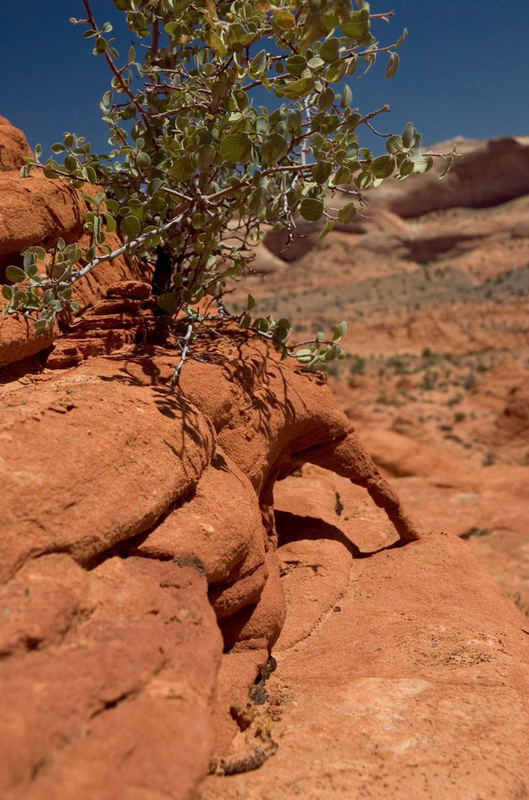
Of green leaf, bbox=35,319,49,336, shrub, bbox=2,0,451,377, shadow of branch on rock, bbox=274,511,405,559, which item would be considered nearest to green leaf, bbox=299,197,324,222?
shrub, bbox=2,0,451,377

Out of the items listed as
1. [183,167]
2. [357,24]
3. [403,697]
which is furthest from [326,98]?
[403,697]

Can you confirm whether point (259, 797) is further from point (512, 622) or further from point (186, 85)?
point (186, 85)

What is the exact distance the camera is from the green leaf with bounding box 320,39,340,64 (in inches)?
114

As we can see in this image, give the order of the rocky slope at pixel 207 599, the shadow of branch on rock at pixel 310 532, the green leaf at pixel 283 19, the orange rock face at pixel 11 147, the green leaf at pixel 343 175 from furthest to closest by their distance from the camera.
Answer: the shadow of branch on rock at pixel 310 532 → the orange rock face at pixel 11 147 → the green leaf at pixel 343 175 → the green leaf at pixel 283 19 → the rocky slope at pixel 207 599

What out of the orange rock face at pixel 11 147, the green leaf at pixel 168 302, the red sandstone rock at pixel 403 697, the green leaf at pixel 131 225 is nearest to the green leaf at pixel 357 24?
the green leaf at pixel 131 225

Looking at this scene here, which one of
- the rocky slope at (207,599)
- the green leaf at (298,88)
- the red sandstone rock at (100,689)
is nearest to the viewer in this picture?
the red sandstone rock at (100,689)

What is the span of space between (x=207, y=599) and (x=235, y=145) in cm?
203

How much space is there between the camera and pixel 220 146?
9.17 ft

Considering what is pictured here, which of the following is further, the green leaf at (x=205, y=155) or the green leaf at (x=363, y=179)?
the green leaf at (x=363, y=179)

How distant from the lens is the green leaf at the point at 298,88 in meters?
2.80

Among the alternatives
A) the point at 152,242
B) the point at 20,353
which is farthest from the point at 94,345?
the point at 152,242

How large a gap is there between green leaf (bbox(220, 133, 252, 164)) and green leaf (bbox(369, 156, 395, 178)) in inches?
29.7

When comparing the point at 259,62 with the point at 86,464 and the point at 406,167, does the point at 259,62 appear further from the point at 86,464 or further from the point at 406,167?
the point at 86,464

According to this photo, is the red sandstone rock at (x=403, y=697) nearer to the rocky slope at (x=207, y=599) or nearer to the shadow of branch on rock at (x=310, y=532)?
the rocky slope at (x=207, y=599)
